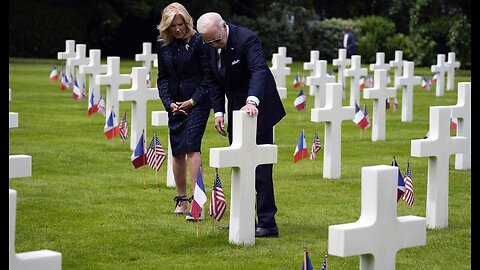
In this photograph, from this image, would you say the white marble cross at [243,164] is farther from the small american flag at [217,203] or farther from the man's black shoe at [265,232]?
the man's black shoe at [265,232]

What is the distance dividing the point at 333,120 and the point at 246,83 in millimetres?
4289

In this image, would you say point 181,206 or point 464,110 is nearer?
point 181,206

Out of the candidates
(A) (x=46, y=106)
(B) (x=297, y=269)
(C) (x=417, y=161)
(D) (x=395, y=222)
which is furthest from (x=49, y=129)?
(D) (x=395, y=222)

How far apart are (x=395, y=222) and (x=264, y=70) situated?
3433mm

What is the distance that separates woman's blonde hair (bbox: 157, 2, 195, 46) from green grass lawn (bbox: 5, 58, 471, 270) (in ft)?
5.30

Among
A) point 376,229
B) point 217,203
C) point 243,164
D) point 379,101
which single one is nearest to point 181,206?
point 217,203

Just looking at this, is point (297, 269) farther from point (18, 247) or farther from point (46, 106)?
point (46, 106)

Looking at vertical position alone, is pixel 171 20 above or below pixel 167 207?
above

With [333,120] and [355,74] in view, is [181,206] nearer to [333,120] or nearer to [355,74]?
[333,120]

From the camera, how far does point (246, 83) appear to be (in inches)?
412

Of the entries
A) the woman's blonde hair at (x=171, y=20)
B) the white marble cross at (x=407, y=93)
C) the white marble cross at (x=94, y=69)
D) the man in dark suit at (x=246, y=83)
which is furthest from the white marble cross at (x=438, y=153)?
the white marble cross at (x=94, y=69)

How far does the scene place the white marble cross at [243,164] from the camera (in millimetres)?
9797

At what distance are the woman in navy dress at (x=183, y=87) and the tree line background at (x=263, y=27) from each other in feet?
112

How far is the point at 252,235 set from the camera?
10.1 meters
